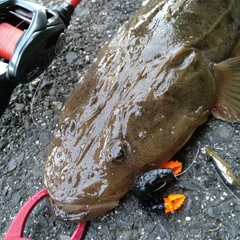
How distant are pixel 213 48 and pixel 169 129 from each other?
0.82 meters

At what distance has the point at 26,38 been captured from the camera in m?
2.84

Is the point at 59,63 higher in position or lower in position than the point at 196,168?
higher

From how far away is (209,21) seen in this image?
3.13 metres

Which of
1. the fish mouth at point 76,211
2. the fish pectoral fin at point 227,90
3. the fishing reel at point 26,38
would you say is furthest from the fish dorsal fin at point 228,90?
the fishing reel at point 26,38

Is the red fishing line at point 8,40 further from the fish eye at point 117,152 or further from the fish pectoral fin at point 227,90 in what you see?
the fish pectoral fin at point 227,90

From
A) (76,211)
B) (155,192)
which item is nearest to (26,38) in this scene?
(76,211)

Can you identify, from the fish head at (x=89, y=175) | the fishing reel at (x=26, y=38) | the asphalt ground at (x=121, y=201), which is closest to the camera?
the fish head at (x=89, y=175)

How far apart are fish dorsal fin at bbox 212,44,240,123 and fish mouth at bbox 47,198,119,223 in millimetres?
1070

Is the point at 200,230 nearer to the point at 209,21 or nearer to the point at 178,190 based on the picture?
the point at 178,190

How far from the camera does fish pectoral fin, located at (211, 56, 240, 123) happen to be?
9.50 feet

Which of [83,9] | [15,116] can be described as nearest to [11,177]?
[15,116]

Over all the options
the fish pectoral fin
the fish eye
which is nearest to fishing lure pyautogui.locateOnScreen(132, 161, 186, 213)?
the fish eye

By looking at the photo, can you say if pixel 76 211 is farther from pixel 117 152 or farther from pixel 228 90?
pixel 228 90

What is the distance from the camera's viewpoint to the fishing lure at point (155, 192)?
2498 millimetres
